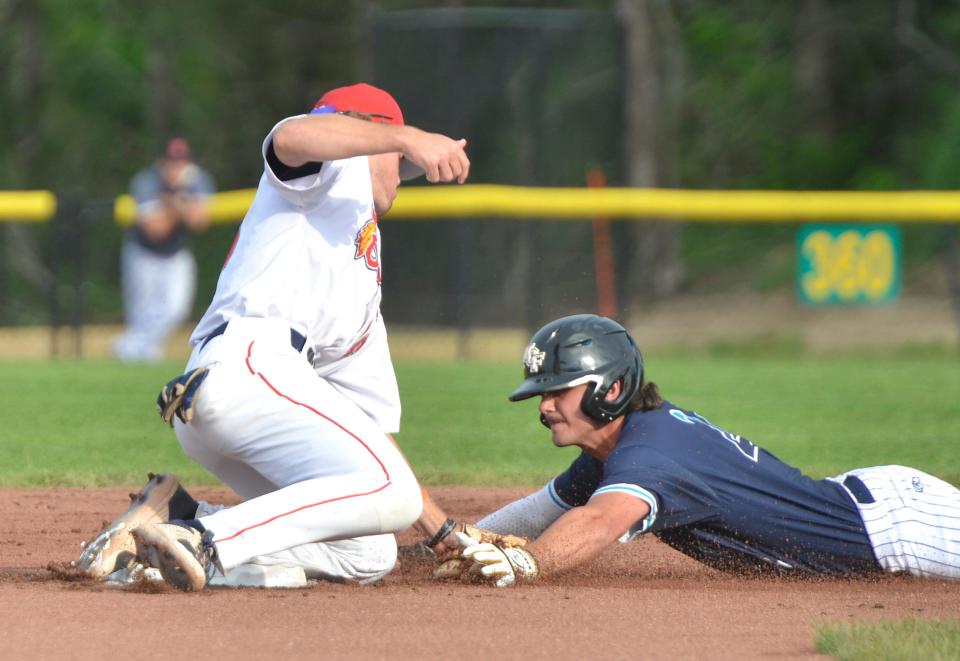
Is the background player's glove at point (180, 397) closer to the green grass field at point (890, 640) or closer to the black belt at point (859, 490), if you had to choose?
the green grass field at point (890, 640)

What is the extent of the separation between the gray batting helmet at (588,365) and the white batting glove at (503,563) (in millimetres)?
461

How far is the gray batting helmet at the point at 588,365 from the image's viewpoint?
467cm

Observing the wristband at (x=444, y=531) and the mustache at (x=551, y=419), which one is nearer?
the mustache at (x=551, y=419)

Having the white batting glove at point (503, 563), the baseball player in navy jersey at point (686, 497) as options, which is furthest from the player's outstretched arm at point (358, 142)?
the white batting glove at point (503, 563)

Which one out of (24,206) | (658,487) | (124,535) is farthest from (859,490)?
(24,206)

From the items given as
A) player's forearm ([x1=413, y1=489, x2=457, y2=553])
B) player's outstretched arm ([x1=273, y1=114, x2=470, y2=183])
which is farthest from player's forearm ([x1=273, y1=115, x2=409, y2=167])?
player's forearm ([x1=413, y1=489, x2=457, y2=553])

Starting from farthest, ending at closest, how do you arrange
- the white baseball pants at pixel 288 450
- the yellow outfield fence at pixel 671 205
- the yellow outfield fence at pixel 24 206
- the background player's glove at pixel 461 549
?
the yellow outfield fence at pixel 24 206 < the yellow outfield fence at pixel 671 205 < the background player's glove at pixel 461 549 < the white baseball pants at pixel 288 450

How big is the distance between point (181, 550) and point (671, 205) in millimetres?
11874

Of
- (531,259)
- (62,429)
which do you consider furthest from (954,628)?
(531,259)

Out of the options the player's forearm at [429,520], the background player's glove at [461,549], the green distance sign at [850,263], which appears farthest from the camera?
the green distance sign at [850,263]

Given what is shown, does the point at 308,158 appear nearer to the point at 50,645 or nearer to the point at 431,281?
the point at 50,645

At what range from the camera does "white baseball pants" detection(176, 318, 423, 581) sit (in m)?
4.25

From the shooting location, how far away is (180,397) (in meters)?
4.23

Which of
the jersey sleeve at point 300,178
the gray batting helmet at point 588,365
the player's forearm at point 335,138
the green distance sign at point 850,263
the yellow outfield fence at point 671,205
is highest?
the player's forearm at point 335,138
